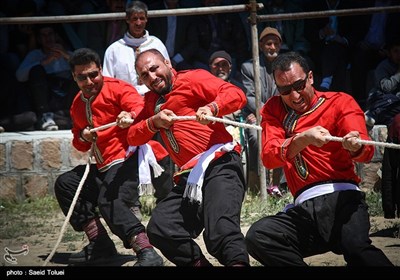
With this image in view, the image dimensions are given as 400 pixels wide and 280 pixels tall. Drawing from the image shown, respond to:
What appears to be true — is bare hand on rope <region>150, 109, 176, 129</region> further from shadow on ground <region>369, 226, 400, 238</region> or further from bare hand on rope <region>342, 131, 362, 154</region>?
shadow on ground <region>369, 226, 400, 238</region>

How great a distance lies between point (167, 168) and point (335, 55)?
2701 mm

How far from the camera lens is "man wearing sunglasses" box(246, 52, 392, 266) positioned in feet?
17.2

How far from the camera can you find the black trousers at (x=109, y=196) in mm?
6504

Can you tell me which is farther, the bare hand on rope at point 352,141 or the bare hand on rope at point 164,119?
the bare hand on rope at point 164,119

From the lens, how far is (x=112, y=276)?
18.2 feet

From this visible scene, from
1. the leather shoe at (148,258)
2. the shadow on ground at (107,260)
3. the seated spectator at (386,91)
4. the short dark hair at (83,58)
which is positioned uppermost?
the short dark hair at (83,58)

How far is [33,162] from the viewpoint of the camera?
9.45 metres

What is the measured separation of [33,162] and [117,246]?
2.33 m

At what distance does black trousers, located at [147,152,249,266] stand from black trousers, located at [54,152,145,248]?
1.92 ft

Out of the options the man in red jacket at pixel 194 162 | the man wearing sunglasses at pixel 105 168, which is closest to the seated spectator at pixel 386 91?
the man wearing sunglasses at pixel 105 168

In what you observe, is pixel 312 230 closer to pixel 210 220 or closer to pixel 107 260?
pixel 210 220

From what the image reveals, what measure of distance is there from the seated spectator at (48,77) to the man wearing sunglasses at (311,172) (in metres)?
4.92

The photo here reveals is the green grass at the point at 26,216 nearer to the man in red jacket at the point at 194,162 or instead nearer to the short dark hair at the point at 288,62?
the man in red jacket at the point at 194,162

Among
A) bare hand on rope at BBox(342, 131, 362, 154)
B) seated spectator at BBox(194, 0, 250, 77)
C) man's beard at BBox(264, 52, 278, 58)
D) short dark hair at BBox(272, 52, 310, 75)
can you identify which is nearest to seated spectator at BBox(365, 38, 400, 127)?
man's beard at BBox(264, 52, 278, 58)
